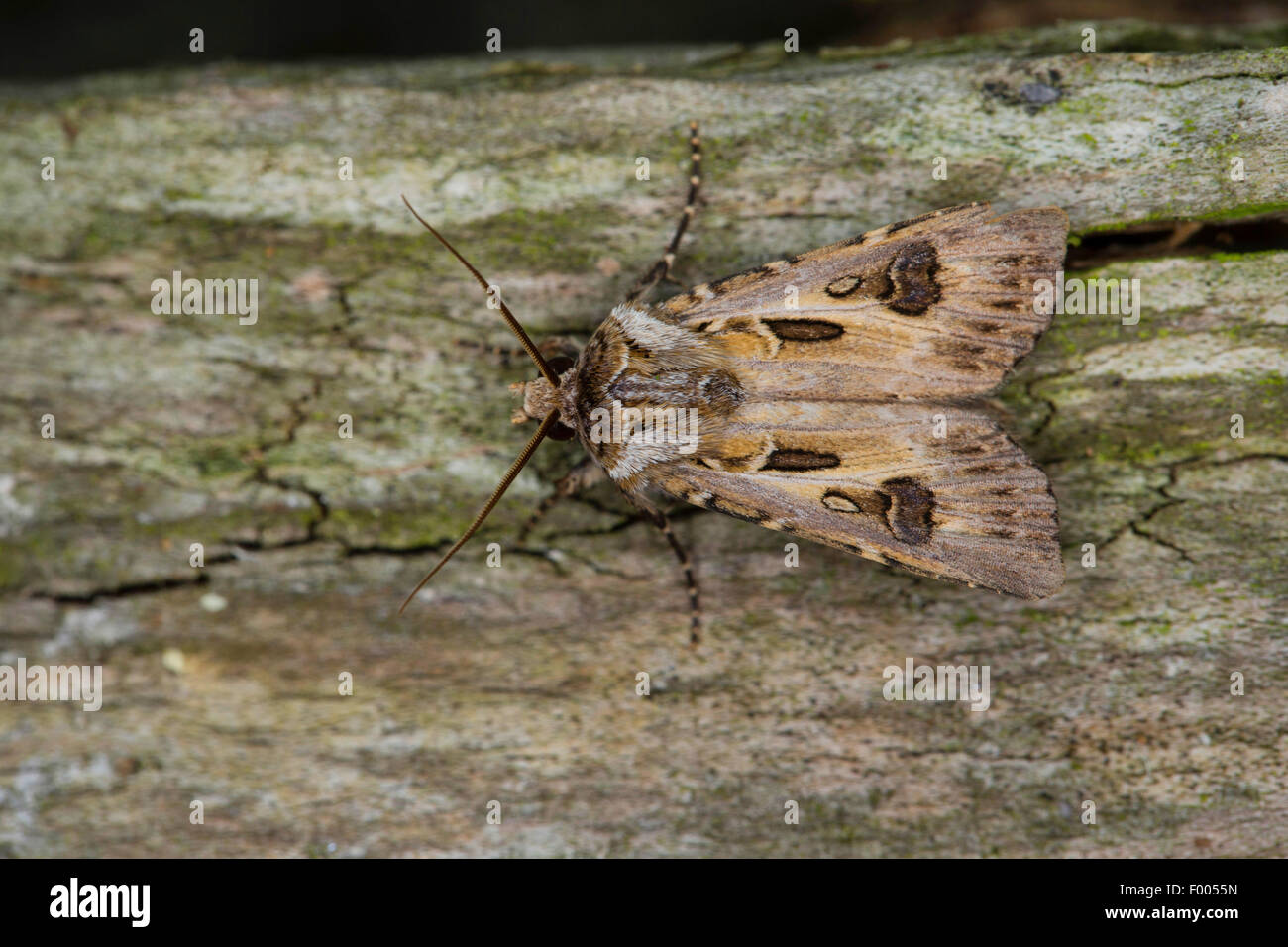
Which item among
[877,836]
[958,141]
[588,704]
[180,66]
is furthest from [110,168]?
[877,836]

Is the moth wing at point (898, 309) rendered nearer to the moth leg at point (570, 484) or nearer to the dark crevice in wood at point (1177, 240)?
the dark crevice in wood at point (1177, 240)

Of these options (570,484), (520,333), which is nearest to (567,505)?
(570,484)

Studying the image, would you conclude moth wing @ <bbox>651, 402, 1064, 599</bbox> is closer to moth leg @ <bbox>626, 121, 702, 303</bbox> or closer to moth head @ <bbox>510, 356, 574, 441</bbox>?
moth head @ <bbox>510, 356, 574, 441</bbox>

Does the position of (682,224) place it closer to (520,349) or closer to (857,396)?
(520,349)

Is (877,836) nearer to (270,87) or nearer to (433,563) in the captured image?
(433,563)

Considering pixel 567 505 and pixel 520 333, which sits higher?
pixel 520 333

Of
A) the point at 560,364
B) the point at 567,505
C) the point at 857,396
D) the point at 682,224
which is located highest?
the point at 682,224

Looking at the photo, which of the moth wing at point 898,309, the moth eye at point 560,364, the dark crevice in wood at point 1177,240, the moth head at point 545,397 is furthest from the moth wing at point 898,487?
the dark crevice in wood at point 1177,240
